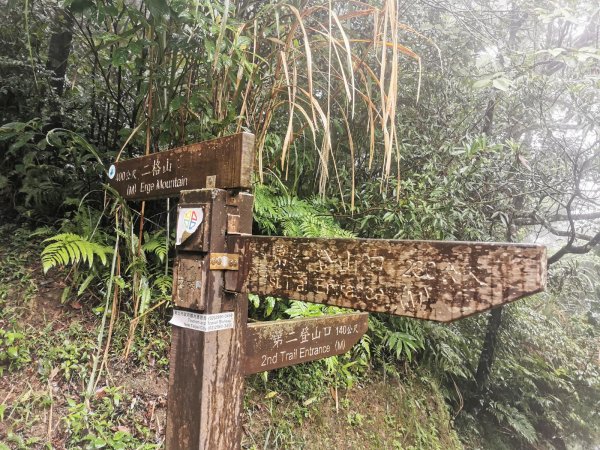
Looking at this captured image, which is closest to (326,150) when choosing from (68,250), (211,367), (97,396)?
(211,367)

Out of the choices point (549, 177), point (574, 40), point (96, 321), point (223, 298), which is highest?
point (574, 40)

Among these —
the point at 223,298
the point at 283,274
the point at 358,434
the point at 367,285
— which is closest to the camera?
the point at 367,285

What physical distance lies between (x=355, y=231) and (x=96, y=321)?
1938mm

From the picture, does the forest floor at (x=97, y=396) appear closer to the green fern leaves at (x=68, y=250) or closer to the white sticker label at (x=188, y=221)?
the green fern leaves at (x=68, y=250)

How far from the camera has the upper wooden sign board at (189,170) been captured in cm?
109

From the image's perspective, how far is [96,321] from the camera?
2131 millimetres

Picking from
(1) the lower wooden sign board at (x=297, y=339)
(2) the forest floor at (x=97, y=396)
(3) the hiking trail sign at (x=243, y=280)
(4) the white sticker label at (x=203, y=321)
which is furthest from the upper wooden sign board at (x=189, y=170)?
(2) the forest floor at (x=97, y=396)

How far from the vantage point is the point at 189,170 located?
1.24m

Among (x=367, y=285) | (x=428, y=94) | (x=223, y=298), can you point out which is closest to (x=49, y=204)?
(x=223, y=298)

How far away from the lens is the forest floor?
171 cm

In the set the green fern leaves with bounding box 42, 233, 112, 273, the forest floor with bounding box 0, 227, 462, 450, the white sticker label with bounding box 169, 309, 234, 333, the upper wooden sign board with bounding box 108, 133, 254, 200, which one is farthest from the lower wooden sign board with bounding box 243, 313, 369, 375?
the green fern leaves with bounding box 42, 233, 112, 273

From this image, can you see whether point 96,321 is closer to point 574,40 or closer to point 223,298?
point 223,298

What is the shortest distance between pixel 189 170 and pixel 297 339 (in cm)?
69

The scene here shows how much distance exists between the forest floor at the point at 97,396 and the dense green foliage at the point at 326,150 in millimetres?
35
